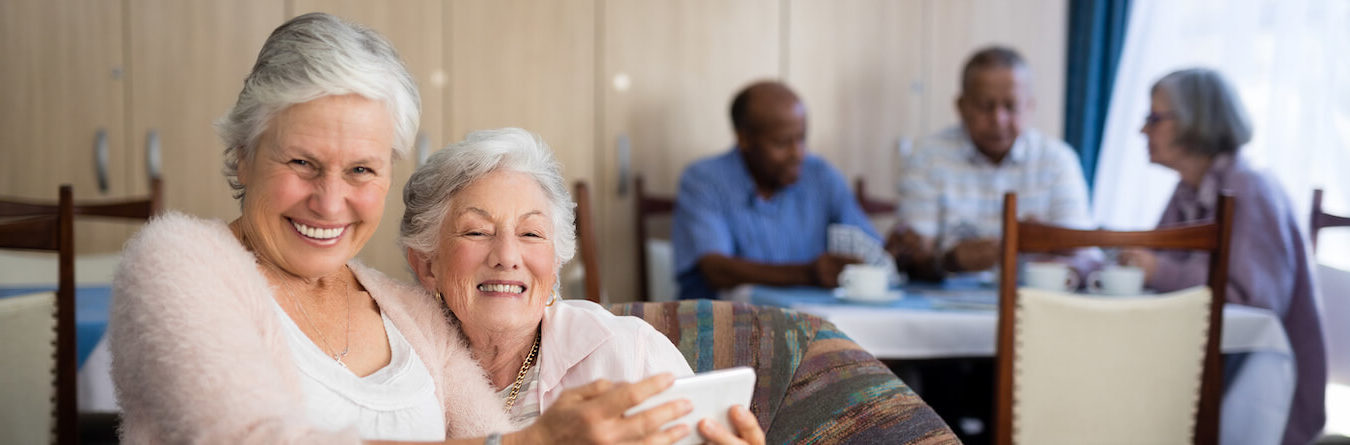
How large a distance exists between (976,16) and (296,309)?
3501 mm

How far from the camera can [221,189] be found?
335 cm

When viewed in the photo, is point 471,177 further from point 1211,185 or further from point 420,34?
point 420,34

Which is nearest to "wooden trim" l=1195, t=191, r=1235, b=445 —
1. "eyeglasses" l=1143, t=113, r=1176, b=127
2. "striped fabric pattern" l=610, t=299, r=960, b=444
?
"eyeglasses" l=1143, t=113, r=1176, b=127

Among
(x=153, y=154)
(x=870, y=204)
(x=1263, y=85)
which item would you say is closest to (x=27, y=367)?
(x=153, y=154)

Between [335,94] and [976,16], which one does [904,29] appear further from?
[335,94]

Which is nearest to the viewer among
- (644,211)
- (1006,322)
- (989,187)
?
(1006,322)

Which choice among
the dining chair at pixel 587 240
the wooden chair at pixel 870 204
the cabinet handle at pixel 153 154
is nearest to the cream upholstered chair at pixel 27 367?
the dining chair at pixel 587 240

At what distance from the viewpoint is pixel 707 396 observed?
0.99 m

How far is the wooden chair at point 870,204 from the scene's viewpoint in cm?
392

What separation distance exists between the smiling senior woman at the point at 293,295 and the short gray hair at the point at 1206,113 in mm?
2095

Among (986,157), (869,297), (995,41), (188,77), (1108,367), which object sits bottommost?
(1108,367)

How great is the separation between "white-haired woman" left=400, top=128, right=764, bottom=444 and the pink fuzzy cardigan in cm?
27

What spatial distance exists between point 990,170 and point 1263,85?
903 millimetres

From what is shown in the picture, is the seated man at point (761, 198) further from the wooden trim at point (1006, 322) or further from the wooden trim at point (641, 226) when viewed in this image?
the wooden trim at point (1006, 322)
